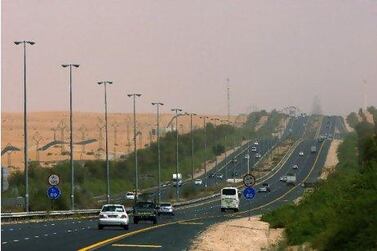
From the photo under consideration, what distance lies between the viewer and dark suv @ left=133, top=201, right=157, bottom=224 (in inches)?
2726

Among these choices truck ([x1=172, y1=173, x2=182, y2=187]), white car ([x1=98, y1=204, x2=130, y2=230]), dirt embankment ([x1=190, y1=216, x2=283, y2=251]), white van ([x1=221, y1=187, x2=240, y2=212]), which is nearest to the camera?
dirt embankment ([x1=190, y1=216, x2=283, y2=251])

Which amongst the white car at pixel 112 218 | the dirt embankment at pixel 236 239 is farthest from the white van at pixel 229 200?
the white car at pixel 112 218

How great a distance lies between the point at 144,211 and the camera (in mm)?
69500

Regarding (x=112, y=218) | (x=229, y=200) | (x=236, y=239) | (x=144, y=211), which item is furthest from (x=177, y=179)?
(x=236, y=239)

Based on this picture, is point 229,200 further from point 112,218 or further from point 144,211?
point 112,218

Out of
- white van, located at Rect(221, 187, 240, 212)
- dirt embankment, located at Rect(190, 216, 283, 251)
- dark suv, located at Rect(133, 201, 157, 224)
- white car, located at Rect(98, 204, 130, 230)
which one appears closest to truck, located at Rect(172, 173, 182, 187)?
white van, located at Rect(221, 187, 240, 212)

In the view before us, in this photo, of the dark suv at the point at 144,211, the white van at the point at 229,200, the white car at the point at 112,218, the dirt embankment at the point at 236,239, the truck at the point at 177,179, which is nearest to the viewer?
the dirt embankment at the point at 236,239

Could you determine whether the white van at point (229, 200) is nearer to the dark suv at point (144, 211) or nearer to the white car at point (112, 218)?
the dark suv at point (144, 211)

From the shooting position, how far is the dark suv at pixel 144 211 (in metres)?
69.2

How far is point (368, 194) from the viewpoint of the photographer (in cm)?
3050

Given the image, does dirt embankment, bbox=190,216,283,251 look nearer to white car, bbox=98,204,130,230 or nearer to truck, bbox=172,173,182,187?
white car, bbox=98,204,130,230

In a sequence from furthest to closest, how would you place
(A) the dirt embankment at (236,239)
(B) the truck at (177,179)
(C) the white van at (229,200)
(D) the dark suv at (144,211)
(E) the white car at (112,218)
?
(B) the truck at (177,179), (C) the white van at (229,200), (D) the dark suv at (144,211), (E) the white car at (112,218), (A) the dirt embankment at (236,239)

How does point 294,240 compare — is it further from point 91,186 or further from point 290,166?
point 290,166

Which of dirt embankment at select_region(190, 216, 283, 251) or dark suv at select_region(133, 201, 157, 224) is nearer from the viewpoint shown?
dirt embankment at select_region(190, 216, 283, 251)
